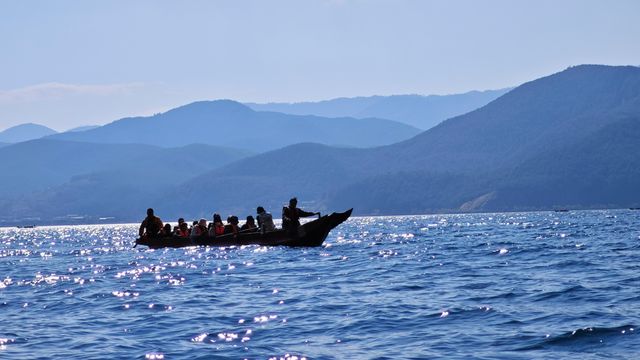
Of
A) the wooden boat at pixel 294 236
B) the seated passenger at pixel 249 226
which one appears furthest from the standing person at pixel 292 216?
the seated passenger at pixel 249 226

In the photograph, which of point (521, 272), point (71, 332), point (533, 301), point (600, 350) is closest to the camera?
point (600, 350)

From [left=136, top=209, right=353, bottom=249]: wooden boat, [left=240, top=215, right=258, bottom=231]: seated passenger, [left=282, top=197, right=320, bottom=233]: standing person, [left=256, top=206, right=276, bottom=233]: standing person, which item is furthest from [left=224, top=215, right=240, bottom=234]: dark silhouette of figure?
[left=282, top=197, right=320, bottom=233]: standing person

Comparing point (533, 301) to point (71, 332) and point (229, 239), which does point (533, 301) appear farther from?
point (229, 239)

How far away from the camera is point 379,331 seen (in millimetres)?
21328

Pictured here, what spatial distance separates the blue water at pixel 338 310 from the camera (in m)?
19.5

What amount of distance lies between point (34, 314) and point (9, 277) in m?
17.4

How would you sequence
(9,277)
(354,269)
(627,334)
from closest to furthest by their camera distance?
(627,334) < (354,269) < (9,277)

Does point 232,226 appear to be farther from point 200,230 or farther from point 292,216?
point 292,216

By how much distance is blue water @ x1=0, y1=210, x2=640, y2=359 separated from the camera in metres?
19.5

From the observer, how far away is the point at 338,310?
25094 mm

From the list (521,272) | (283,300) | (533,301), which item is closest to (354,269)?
(521,272)

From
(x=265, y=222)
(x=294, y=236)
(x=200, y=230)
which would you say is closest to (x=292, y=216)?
(x=294, y=236)

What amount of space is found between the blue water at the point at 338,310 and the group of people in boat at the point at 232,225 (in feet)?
35.4

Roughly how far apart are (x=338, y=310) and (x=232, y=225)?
110 ft
